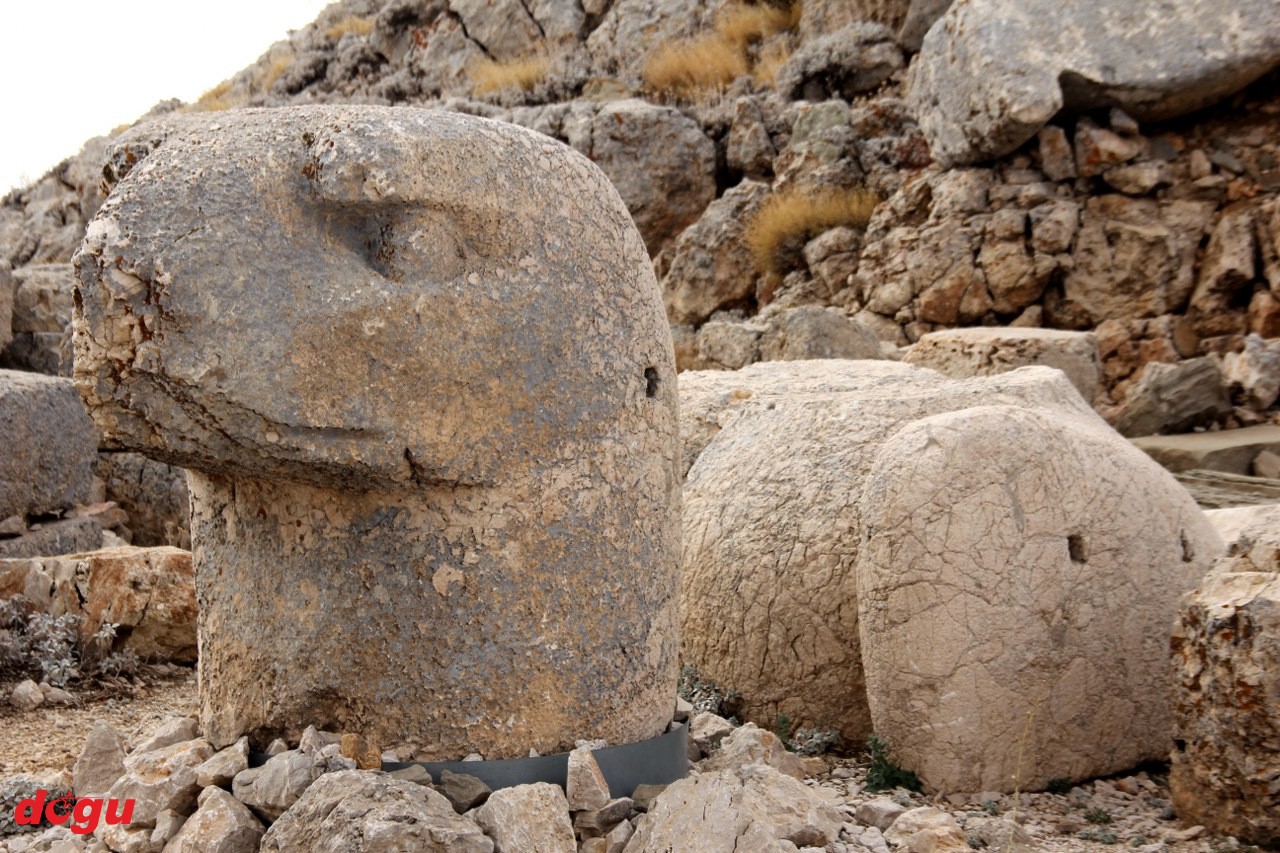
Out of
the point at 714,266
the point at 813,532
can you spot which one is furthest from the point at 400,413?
the point at 714,266

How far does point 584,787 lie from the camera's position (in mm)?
2182

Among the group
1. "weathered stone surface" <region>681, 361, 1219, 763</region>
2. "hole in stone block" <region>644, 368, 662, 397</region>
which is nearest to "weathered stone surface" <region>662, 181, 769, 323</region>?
"weathered stone surface" <region>681, 361, 1219, 763</region>

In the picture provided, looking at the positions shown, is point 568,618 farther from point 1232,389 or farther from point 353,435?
point 1232,389

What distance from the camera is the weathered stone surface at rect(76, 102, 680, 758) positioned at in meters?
2.05

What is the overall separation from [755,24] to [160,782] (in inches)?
610

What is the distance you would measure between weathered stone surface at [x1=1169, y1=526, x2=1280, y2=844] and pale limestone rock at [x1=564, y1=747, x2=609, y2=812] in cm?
157

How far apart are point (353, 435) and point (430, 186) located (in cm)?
43

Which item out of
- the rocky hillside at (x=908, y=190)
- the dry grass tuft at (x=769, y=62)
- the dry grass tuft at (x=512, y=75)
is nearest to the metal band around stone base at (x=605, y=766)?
the rocky hillside at (x=908, y=190)

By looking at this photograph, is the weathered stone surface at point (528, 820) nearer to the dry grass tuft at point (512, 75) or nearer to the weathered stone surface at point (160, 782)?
the weathered stone surface at point (160, 782)

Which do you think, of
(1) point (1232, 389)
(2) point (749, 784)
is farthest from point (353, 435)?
(1) point (1232, 389)

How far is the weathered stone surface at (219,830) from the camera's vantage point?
6.74ft

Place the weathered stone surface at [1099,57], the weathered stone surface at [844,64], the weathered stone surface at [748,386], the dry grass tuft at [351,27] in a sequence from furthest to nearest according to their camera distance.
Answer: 1. the dry grass tuft at [351,27]
2. the weathered stone surface at [844,64]
3. the weathered stone surface at [1099,57]
4. the weathered stone surface at [748,386]

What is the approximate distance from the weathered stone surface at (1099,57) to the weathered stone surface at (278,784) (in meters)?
8.55

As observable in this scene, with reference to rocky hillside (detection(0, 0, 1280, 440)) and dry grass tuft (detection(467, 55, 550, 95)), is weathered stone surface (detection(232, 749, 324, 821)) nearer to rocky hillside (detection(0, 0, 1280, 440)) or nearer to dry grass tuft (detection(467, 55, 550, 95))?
rocky hillside (detection(0, 0, 1280, 440))
